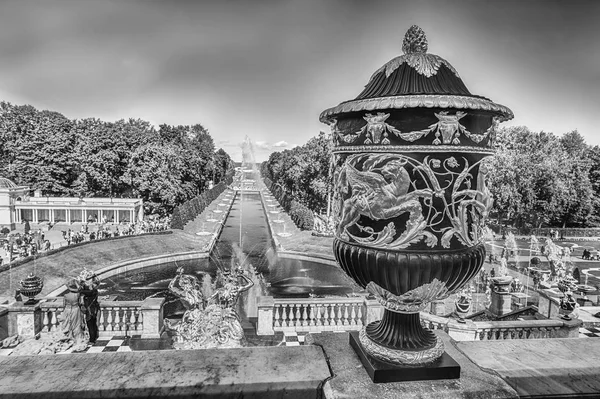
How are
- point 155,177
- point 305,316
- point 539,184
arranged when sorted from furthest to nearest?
1. point 155,177
2. point 539,184
3. point 305,316

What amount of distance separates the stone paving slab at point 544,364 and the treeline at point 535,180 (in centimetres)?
3110

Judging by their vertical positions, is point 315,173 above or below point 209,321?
above

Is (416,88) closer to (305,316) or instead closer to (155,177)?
(305,316)

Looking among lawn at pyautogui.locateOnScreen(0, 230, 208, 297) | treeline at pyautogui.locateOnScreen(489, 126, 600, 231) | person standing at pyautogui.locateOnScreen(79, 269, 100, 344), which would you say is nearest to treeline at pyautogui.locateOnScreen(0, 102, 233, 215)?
lawn at pyautogui.locateOnScreen(0, 230, 208, 297)

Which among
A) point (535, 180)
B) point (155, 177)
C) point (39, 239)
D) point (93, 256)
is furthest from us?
point (155, 177)

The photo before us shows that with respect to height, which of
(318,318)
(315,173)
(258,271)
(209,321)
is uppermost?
(315,173)

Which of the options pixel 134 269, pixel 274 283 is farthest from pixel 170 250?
pixel 274 283

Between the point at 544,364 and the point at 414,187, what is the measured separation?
1.98 metres

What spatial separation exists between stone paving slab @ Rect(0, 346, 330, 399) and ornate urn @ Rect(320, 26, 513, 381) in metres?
0.56

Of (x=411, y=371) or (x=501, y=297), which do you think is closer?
(x=411, y=371)

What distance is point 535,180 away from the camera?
1480 inches

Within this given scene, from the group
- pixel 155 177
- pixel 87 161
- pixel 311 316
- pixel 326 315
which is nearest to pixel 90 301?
pixel 311 316

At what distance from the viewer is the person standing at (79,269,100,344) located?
938 centimetres

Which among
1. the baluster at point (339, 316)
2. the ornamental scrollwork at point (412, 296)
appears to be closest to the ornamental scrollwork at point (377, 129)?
the ornamental scrollwork at point (412, 296)
